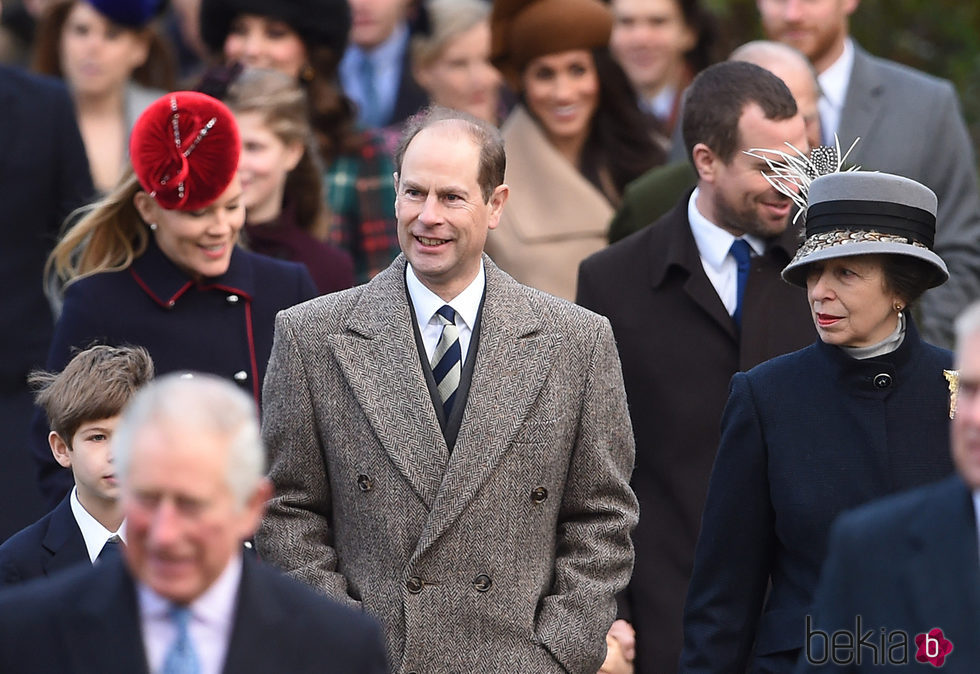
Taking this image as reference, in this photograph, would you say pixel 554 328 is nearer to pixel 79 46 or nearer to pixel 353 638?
pixel 353 638

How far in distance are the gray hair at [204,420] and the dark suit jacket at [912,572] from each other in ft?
3.80

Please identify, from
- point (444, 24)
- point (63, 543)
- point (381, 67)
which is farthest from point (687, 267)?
point (381, 67)

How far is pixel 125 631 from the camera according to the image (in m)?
3.49

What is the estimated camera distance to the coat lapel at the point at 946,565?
11.9 ft

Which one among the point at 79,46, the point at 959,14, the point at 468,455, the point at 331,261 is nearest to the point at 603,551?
the point at 468,455

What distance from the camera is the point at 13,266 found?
6996 mm

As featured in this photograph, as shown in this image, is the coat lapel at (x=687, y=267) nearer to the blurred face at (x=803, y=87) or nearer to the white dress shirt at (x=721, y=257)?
the white dress shirt at (x=721, y=257)

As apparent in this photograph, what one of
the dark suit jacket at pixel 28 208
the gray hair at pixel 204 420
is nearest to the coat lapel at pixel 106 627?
the gray hair at pixel 204 420

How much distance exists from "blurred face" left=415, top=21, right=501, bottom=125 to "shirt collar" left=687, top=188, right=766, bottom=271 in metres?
3.20

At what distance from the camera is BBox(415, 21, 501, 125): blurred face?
29.8ft

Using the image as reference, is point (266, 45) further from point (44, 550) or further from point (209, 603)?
point (209, 603)

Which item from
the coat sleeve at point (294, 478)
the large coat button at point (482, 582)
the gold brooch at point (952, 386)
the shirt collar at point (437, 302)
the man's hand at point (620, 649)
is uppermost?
the shirt collar at point (437, 302)

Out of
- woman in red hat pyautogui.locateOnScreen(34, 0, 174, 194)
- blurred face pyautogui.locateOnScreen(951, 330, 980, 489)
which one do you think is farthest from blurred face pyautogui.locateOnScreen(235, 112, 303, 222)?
blurred face pyautogui.locateOnScreen(951, 330, 980, 489)

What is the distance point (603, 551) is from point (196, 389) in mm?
1884
